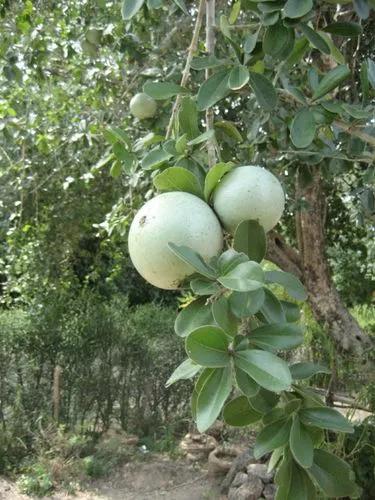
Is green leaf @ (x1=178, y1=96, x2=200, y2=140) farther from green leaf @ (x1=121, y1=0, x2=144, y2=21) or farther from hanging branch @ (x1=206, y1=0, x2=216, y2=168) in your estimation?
green leaf @ (x1=121, y1=0, x2=144, y2=21)

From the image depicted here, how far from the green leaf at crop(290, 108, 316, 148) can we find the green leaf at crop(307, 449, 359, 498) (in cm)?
55

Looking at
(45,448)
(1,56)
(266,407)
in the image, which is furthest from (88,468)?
(266,407)

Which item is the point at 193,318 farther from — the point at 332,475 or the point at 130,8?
the point at 130,8

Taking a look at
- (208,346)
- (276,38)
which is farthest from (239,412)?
(276,38)

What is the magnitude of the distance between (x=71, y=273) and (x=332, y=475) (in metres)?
4.61

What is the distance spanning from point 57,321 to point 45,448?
1.09 metres

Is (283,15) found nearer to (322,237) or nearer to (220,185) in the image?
(220,185)

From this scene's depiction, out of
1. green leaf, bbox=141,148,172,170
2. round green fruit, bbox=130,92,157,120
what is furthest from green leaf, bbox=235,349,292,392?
round green fruit, bbox=130,92,157,120

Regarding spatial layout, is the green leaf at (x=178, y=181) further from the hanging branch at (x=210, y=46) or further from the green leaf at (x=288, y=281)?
the green leaf at (x=288, y=281)

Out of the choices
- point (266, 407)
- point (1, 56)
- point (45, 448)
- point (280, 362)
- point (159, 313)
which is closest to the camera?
point (280, 362)

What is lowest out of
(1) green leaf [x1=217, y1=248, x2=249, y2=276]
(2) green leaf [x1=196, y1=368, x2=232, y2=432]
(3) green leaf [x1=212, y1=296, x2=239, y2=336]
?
(2) green leaf [x1=196, y1=368, x2=232, y2=432]

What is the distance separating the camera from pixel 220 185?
0.91 m

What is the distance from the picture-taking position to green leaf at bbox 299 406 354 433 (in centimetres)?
79

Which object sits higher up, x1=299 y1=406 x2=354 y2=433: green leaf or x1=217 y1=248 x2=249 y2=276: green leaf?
x1=217 y1=248 x2=249 y2=276: green leaf
